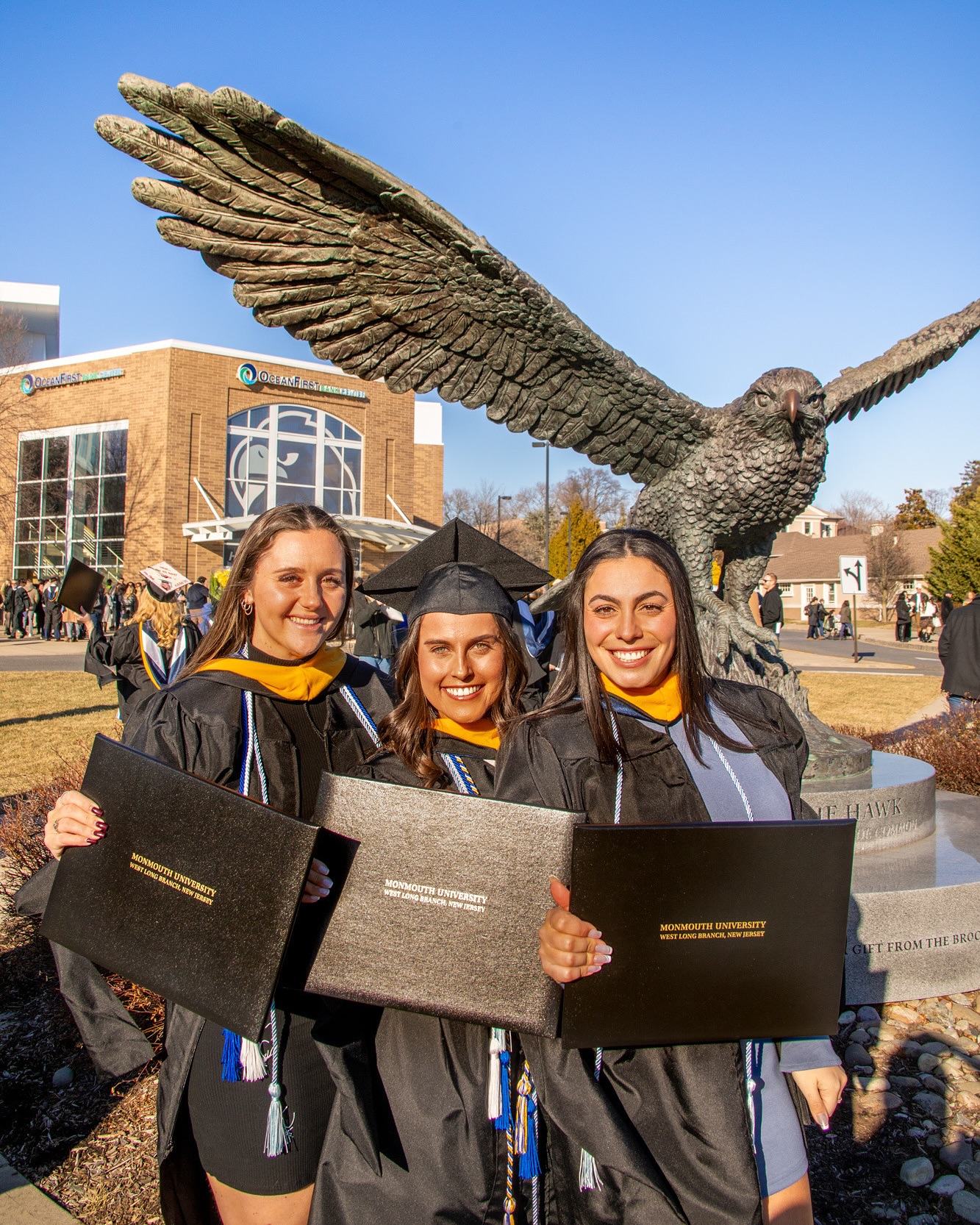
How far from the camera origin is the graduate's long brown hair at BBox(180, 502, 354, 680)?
2.06m

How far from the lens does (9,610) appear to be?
93.0ft

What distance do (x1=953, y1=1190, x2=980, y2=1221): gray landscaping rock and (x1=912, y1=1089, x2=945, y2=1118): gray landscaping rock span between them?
45cm

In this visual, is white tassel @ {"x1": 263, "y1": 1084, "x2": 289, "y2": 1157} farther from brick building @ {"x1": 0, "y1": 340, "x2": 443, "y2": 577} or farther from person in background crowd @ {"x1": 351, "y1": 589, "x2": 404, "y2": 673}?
brick building @ {"x1": 0, "y1": 340, "x2": 443, "y2": 577}

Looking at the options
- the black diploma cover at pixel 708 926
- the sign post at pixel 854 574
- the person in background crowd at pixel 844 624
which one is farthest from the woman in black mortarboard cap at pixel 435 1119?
the person in background crowd at pixel 844 624

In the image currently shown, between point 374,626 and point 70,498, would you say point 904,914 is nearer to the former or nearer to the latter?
point 374,626

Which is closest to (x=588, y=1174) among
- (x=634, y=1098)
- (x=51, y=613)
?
(x=634, y=1098)

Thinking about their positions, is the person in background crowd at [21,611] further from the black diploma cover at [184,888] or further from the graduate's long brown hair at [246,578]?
the black diploma cover at [184,888]

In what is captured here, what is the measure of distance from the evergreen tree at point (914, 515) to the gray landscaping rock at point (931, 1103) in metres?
62.1

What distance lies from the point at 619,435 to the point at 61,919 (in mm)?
4007

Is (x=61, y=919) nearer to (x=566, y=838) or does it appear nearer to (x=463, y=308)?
(x=566, y=838)

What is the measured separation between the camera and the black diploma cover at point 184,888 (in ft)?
4.62

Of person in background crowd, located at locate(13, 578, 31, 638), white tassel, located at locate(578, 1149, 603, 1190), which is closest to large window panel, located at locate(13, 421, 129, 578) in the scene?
person in background crowd, located at locate(13, 578, 31, 638)

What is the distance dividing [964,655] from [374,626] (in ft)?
21.2

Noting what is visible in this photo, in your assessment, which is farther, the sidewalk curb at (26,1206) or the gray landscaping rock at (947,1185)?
the gray landscaping rock at (947,1185)
